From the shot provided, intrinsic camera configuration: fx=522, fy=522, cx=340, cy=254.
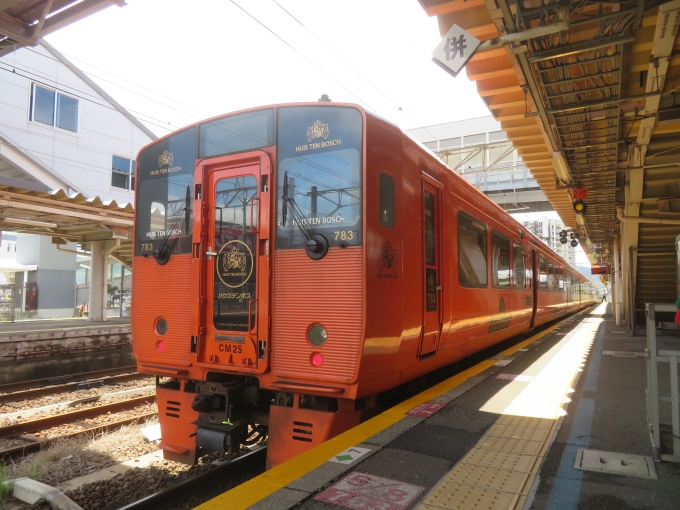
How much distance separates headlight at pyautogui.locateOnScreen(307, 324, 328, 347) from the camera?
3969 millimetres

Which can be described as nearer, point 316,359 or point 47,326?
point 316,359

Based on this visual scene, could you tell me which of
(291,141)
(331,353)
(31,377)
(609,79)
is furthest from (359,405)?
(31,377)

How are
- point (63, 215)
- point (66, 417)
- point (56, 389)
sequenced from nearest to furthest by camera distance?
point (66, 417) → point (56, 389) → point (63, 215)

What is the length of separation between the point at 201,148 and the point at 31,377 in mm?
8544

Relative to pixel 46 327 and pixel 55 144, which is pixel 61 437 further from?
pixel 55 144

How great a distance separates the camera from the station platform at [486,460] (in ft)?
9.46

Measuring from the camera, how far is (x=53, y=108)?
20.9 m

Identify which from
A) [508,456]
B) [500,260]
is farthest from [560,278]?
[508,456]

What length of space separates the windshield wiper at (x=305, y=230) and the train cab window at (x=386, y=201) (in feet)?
1.68

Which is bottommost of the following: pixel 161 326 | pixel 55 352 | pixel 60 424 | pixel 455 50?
pixel 60 424

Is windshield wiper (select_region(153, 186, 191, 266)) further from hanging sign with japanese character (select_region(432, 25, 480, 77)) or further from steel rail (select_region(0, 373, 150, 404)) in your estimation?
steel rail (select_region(0, 373, 150, 404))

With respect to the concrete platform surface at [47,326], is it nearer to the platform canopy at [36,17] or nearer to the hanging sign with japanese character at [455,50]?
the platform canopy at [36,17]

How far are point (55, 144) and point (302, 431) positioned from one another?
21.0 meters

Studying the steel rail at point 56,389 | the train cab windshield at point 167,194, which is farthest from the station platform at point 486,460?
the steel rail at point 56,389
